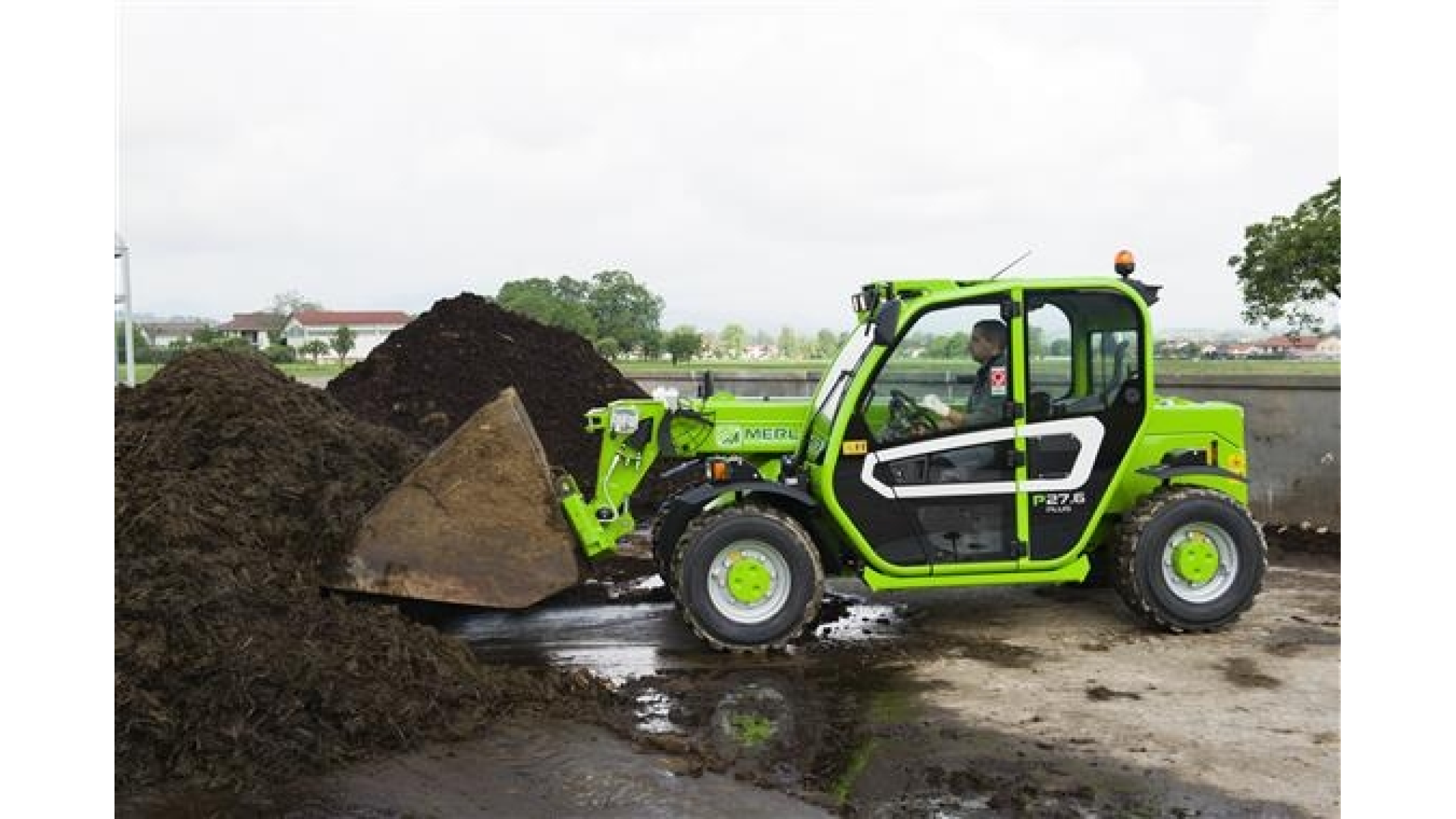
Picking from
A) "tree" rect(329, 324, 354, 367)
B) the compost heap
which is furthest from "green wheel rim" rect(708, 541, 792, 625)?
"tree" rect(329, 324, 354, 367)

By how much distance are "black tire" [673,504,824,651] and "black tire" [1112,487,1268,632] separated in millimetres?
1971

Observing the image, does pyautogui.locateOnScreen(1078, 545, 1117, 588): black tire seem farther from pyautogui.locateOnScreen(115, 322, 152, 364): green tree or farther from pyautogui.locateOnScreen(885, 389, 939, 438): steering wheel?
pyautogui.locateOnScreen(115, 322, 152, 364): green tree

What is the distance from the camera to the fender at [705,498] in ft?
23.3

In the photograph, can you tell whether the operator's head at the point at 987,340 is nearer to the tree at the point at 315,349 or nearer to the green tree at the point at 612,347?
the tree at the point at 315,349

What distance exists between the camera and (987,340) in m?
7.20

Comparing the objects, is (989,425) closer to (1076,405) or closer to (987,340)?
(987,340)

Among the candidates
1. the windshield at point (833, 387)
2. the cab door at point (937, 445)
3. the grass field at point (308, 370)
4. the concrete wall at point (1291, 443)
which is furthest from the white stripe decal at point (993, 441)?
the grass field at point (308, 370)

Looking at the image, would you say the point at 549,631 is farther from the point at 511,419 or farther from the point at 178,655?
the point at 178,655

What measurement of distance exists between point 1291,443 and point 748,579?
678 centimetres

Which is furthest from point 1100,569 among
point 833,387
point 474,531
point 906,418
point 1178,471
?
point 474,531

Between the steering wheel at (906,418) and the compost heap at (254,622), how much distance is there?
2.35m

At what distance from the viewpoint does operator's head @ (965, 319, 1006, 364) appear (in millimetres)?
7168

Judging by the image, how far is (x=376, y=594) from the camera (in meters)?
6.69

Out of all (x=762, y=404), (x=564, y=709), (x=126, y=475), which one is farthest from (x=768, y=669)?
(x=126, y=475)
